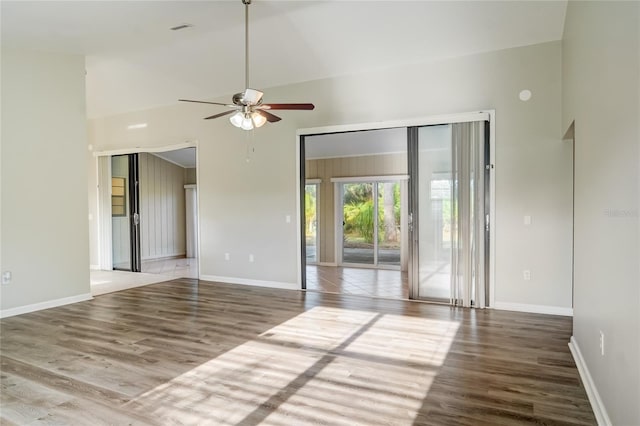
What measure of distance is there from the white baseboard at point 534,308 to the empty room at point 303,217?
0.11 feet

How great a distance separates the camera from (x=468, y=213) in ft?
16.2

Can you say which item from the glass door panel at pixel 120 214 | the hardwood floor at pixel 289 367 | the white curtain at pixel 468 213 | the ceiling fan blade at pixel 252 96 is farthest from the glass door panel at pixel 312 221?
the ceiling fan blade at pixel 252 96

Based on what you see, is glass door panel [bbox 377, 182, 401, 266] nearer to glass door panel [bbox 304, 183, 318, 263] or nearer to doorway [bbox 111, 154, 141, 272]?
glass door panel [bbox 304, 183, 318, 263]

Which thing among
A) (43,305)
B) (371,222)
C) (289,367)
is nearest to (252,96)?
(289,367)

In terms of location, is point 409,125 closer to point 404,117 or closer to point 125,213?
point 404,117

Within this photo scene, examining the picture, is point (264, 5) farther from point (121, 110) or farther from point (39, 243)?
point (121, 110)

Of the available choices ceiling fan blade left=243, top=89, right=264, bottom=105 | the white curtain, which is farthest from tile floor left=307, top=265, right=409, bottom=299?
ceiling fan blade left=243, top=89, right=264, bottom=105

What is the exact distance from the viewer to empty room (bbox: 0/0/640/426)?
2471mm

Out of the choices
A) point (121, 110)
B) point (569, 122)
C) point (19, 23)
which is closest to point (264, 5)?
point (19, 23)

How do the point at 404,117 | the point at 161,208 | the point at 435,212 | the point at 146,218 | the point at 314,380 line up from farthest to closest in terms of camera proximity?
1. the point at 161,208
2. the point at 146,218
3. the point at 404,117
4. the point at 435,212
5. the point at 314,380

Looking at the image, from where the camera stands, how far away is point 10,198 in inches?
188

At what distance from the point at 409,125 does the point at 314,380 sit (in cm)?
361

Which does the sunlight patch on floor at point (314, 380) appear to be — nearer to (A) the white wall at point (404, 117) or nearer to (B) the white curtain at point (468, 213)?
(B) the white curtain at point (468, 213)

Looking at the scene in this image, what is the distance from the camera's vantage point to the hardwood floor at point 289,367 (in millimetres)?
A: 2455
